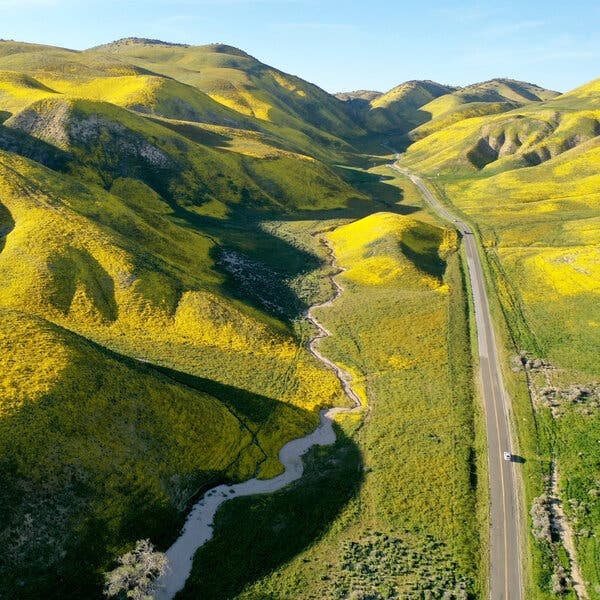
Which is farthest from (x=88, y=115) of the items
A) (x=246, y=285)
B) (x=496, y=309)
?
(x=496, y=309)

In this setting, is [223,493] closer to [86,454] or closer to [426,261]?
[86,454]

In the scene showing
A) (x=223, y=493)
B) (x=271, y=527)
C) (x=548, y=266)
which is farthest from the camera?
(x=548, y=266)

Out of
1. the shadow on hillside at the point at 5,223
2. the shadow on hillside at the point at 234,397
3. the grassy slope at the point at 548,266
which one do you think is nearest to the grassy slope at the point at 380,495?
the grassy slope at the point at 548,266

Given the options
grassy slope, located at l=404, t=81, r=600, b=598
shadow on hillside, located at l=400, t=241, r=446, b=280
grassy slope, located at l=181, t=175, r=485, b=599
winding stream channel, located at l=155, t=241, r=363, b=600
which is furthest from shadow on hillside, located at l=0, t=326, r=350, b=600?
shadow on hillside, located at l=400, t=241, r=446, b=280

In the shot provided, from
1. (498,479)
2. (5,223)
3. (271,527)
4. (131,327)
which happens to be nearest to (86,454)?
(271,527)

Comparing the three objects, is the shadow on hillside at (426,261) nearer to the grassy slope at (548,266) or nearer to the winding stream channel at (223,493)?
the grassy slope at (548,266)
